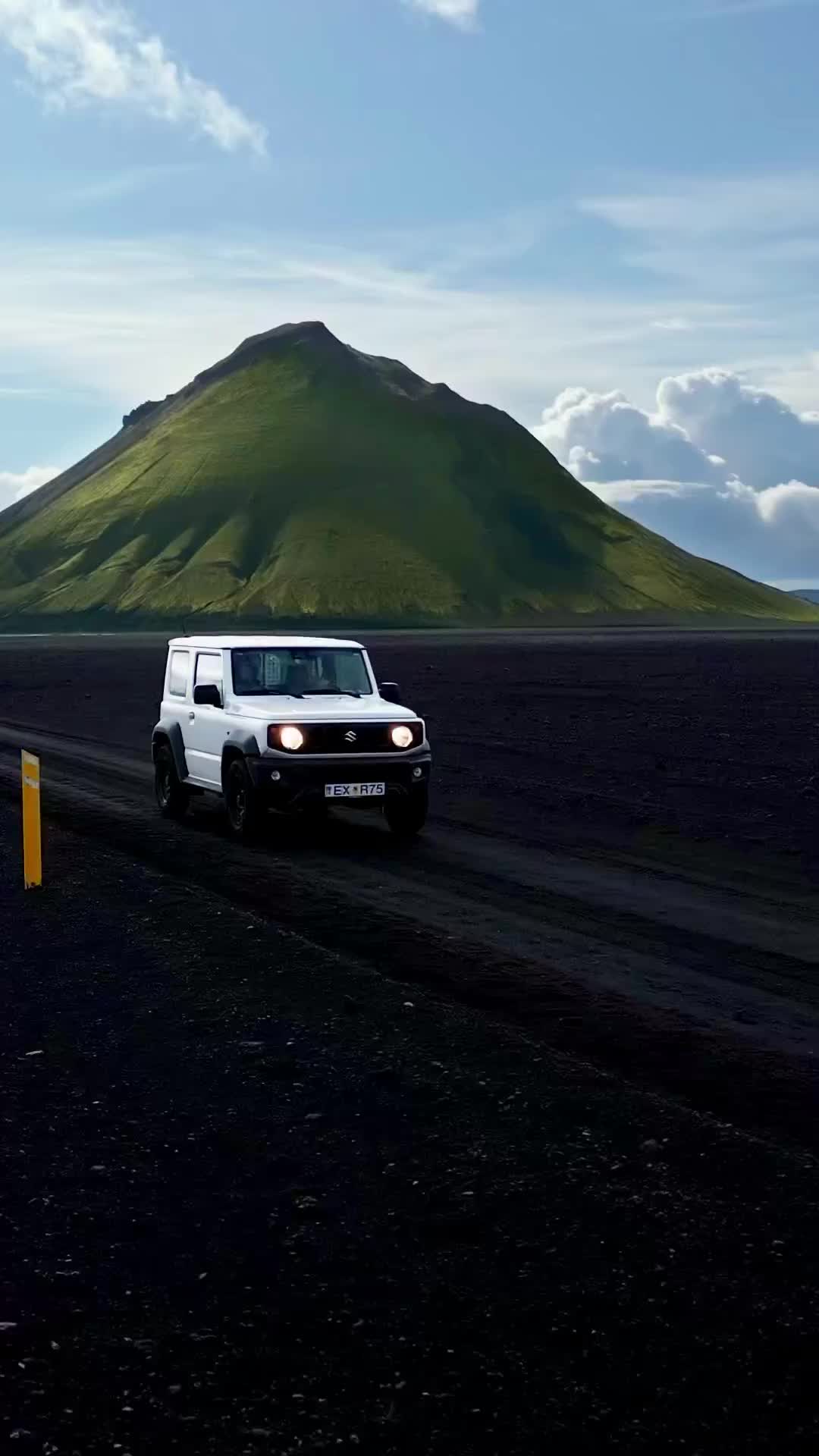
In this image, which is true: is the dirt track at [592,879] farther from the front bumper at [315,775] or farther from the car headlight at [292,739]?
the car headlight at [292,739]

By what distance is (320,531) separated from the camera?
194 meters

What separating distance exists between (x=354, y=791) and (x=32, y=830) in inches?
126

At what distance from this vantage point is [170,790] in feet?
54.8

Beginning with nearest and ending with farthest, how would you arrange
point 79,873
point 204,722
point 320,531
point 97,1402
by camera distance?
point 97,1402 → point 79,873 → point 204,722 → point 320,531

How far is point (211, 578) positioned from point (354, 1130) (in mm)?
175849

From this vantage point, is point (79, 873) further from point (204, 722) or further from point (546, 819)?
point (546, 819)

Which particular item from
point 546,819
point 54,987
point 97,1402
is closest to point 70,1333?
point 97,1402

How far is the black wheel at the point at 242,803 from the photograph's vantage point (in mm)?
14562

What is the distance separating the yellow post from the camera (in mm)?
12555

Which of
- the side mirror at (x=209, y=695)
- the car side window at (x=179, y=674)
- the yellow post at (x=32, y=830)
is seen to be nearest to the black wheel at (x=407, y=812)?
the side mirror at (x=209, y=695)

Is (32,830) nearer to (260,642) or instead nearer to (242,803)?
(242,803)

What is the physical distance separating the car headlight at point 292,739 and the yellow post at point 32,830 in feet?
8.33

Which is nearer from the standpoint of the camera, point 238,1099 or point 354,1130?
point 354,1130

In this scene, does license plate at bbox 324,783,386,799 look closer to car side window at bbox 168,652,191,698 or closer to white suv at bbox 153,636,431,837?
white suv at bbox 153,636,431,837
